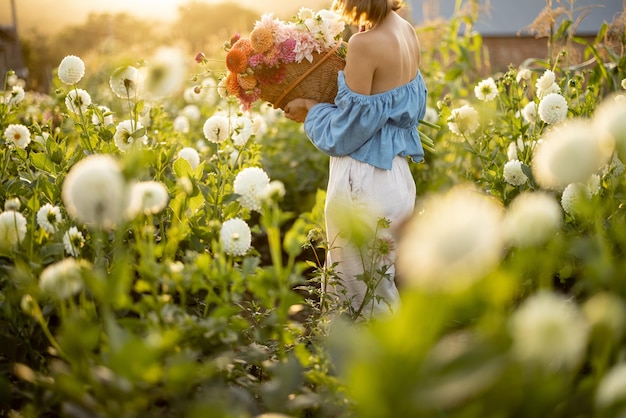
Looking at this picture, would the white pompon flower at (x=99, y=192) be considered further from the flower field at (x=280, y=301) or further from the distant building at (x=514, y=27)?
the distant building at (x=514, y=27)

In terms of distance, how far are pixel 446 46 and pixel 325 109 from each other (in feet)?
9.92

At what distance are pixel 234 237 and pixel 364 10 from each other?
44.4 inches

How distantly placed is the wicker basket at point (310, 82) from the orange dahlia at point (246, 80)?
0.15ft

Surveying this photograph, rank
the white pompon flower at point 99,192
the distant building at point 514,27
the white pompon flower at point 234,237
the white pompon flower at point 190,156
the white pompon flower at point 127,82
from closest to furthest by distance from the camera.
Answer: the white pompon flower at point 99,192
the white pompon flower at point 234,237
the white pompon flower at point 127,82
the white pompon flower at point 190,156
the distant building at point 514,27

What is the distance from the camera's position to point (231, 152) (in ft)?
7.97

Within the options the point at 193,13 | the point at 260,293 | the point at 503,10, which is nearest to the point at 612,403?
the point at 260,293

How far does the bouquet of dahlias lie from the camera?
2234mm

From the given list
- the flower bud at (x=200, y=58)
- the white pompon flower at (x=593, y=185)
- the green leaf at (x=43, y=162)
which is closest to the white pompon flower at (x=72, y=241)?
the green leaf at (x=43, y=162)

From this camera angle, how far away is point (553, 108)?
7.33ft

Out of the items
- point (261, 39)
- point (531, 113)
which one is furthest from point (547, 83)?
point (261, 39)

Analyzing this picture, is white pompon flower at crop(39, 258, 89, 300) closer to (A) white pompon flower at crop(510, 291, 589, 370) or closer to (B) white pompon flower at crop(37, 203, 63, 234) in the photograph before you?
(B) white pompon flower at crop(37, 203, 63, 234)

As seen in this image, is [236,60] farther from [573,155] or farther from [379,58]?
[573,155]

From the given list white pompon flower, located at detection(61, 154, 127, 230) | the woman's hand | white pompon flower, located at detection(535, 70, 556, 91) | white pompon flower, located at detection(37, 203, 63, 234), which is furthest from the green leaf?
white pompon flower, located at detection(535, 70, 556, 91)

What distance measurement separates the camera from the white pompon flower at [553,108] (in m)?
2.22
